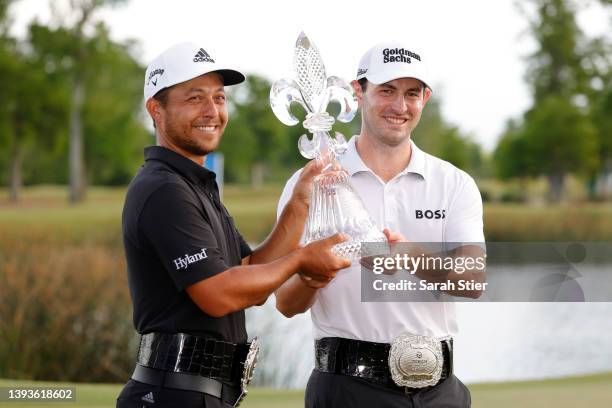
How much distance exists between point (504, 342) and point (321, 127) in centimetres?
1095

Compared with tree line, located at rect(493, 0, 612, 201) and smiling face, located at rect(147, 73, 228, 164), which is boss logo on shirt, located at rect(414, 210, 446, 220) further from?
tree line, located at rect(493, 0, 612, 201)

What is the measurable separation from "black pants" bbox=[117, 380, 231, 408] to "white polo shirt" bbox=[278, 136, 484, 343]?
0.59 metres

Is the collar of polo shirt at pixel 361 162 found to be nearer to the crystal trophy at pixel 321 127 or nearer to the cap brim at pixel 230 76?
the crystal trophy at pixel 321 127

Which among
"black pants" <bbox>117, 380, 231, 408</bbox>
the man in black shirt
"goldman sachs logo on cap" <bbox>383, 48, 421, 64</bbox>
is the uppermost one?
"goldman sachs logo on cap" <bbox>383, 48, 421, 64</bbox>

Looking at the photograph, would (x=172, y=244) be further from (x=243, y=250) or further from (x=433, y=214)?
(x=433, y=214)

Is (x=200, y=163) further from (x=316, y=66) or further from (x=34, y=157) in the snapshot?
(x=34, y=157)

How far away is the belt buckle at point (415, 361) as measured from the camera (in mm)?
3004

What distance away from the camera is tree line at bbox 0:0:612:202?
34.9 meters

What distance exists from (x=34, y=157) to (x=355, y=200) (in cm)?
4597

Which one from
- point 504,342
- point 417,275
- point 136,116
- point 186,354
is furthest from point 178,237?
point 136,116

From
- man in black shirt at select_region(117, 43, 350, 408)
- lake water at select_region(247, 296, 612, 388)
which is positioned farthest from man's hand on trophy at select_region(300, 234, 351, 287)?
lake water at select_region(247, 296, 612, 388)

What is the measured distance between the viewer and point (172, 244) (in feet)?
8.65

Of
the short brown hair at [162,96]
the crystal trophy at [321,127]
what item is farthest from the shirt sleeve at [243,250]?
the short brown hair at [162,96]

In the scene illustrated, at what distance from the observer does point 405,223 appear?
3229 mm
